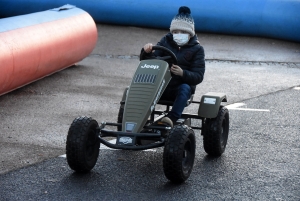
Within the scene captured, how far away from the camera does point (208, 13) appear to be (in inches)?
635

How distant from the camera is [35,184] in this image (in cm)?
577

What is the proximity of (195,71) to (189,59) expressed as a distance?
159 millimetres

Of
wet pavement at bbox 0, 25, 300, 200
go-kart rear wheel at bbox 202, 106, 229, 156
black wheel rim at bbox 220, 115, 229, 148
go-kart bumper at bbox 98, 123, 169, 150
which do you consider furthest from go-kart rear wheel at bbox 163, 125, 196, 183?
black wheel rim at bbox 220, 115, 229, 148

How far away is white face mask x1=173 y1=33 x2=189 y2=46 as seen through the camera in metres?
6.78

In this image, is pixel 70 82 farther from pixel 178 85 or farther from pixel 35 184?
pixel 35 184

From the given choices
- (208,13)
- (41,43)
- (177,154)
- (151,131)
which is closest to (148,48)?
(151,131)

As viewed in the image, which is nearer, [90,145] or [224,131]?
[90,145]

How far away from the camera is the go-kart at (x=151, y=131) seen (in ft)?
18.7

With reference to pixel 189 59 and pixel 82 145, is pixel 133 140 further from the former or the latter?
pixel 189 59

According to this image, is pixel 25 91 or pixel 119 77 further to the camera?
pixel 119 77

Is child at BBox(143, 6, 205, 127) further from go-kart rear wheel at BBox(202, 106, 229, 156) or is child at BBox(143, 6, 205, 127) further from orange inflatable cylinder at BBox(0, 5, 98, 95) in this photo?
orange inflatable cylinder at BBox(0, 5, 98, 95)

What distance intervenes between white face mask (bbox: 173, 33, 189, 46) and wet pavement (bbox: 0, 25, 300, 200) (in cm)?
113

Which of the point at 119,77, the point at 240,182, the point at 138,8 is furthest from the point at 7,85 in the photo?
the point at 138,8

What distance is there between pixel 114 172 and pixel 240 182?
1.13m
